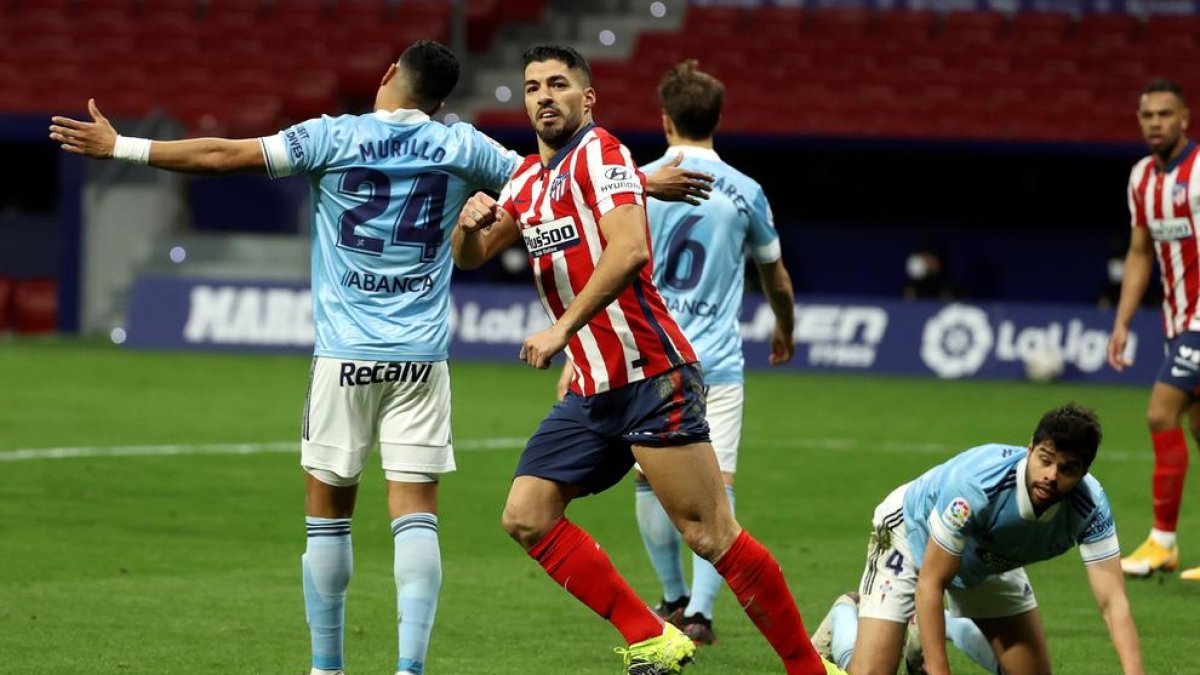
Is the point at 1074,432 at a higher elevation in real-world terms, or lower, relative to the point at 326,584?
higher

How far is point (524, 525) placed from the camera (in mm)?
6328

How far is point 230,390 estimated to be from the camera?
61.7ft

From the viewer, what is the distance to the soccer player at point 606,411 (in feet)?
20.5

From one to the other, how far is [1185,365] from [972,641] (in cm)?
330

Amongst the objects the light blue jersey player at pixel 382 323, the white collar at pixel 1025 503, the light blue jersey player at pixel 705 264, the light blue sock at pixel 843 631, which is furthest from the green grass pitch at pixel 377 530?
the white collar at pixel 1025 503

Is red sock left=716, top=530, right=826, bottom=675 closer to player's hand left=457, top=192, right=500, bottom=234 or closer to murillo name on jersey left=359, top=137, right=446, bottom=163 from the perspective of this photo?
player's hand left=457, top=192, right=500, bottom=234

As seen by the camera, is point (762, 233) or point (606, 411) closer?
point (606, 411)

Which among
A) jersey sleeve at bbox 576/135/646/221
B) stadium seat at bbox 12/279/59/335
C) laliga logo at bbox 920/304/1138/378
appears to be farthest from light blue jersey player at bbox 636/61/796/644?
stadium seat at bbox 12/279/59/335

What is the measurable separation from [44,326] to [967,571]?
2217 cm

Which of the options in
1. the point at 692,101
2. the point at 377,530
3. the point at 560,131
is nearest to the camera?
the point at 560,131

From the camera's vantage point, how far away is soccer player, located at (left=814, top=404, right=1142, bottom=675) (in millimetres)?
5945

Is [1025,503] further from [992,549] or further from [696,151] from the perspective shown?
[696,151]

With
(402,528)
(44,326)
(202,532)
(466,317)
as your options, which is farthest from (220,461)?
(44,326)

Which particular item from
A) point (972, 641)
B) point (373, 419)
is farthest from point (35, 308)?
Answer: point (972, 641)
